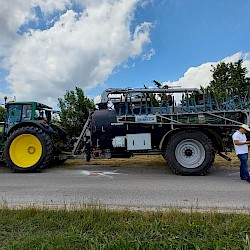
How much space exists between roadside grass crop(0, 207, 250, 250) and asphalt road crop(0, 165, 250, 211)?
0.84 metres

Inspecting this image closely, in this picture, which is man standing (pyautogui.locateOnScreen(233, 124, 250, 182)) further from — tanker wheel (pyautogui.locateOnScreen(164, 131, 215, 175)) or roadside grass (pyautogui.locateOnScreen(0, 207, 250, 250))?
roadside grass (pyautogui.locateOnScreen(0, 207, 250, 250))

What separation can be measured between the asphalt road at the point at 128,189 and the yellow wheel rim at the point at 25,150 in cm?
53

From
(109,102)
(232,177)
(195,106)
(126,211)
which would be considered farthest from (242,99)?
(126,211)

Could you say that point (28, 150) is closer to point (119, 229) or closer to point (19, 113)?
point (19, 113)

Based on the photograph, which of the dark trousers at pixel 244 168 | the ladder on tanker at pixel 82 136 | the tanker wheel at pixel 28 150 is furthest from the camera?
the ladder on tanker at pixel 82 136

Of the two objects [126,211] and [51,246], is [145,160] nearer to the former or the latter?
[126,211]

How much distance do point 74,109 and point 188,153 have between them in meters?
8.26

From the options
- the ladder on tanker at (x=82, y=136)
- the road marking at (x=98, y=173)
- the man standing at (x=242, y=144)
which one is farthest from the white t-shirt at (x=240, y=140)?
the ladder on tanker at (x=82, y=136)

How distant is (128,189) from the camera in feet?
22.8

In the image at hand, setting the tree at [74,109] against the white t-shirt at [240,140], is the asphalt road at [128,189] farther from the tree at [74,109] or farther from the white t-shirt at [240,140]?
the tree at [74,109]

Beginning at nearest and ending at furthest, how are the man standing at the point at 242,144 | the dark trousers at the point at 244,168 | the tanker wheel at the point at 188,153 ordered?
the dark trousers at the point at 244,168 < the man standing at the point at 242,144 < the tanker wheel at the point at 188,153

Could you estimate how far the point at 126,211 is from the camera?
4.46 m

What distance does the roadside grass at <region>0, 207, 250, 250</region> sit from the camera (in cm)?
322

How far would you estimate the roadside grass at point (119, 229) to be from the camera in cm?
322
